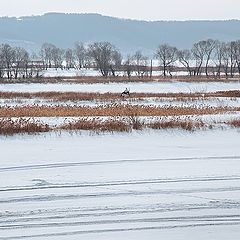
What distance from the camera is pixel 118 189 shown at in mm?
9844

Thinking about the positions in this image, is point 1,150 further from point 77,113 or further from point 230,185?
point 77,113

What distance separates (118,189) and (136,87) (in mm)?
47131

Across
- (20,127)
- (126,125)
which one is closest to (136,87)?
(126,125)

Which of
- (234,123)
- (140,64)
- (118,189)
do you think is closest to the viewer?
(118,189)

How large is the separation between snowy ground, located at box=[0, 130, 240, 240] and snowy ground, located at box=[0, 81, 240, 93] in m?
37.3

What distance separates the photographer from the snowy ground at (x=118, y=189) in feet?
25.0

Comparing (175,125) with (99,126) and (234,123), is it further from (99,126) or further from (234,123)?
(99,126)

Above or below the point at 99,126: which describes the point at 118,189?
below

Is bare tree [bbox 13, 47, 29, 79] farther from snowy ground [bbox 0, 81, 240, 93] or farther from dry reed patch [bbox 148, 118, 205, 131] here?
dry reed patch [bbox 148, 118, 205, 131]

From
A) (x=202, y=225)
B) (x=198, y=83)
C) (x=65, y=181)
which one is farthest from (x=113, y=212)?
(x=198, y=83)

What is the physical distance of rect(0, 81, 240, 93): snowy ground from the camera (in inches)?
2094

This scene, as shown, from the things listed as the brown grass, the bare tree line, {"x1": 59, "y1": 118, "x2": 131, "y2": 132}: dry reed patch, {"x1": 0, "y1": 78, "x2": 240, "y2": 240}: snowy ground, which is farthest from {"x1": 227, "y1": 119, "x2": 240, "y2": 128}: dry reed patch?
the bare tree line

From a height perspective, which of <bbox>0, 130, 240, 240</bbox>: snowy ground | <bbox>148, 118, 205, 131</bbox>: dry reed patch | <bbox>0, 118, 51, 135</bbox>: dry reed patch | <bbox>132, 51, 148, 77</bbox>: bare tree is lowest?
<bbox>0, 130, 240, 240</bbox>: snowy ground

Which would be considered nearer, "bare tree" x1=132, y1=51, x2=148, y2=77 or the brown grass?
the brown grass
